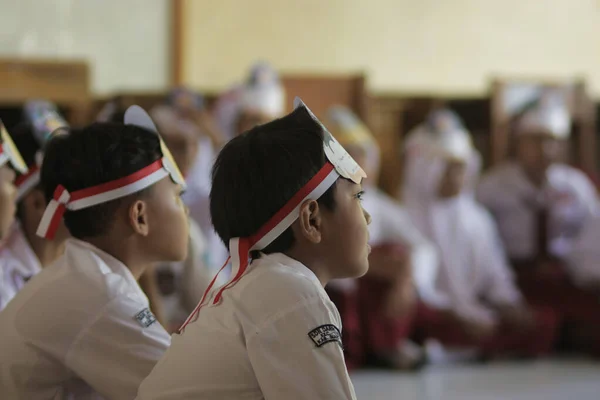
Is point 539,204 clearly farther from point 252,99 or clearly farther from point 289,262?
point 289,262

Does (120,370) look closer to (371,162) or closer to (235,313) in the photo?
(235,313)

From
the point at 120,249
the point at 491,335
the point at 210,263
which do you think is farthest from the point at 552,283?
the point at 120,249

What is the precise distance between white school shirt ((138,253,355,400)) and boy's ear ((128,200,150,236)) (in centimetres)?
39

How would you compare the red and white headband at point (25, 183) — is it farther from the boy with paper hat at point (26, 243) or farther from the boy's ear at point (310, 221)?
the boy's ear at point (310, 221)

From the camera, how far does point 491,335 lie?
4539mm

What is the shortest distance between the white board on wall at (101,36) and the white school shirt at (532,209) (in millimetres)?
2242

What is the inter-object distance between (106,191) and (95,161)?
6cm

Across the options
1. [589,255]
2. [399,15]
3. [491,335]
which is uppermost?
[399,15]

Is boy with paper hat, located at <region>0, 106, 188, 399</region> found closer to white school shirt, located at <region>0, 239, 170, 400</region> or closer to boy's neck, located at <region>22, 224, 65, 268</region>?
white school shirt, located at <region>0, 239, 170, 400</region>

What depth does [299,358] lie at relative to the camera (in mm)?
1151

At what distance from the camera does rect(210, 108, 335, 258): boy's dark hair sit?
1271 mm

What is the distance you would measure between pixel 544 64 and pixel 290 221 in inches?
241

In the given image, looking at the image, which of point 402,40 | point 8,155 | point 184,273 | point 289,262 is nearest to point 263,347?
point 289,262

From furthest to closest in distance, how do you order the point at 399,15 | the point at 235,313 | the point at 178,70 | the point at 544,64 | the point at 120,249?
the point at 544,64 → the point at 399,15 → the point at 178,70 → the point at 120,249 → the point at 235,313
